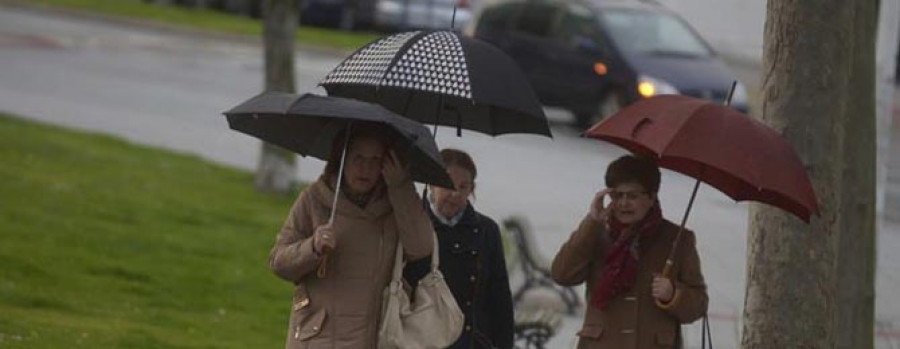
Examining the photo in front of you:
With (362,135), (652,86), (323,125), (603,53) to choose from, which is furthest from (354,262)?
(603,53)

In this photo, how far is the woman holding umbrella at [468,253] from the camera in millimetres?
6699

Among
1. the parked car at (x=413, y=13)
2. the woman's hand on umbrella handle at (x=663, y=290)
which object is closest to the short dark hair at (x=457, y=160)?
the woman's hand on umbrella handle at (x=663, y=290)

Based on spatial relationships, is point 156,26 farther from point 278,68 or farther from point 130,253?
point 130,253

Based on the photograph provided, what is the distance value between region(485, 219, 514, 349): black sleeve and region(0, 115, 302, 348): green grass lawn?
9.58 feet

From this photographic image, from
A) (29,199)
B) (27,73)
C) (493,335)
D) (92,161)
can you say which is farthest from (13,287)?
(27,73)

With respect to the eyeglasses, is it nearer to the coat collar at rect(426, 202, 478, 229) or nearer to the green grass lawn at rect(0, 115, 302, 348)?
the coat collar at rect(426, 202, 478, 229)

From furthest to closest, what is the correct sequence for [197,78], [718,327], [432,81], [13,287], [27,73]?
[197,78] → [27,73] → [718,327] → [13,287] → [432,81]

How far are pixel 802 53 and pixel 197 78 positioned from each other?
20.8 meters

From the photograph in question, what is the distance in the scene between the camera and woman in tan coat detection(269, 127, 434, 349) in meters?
6.00

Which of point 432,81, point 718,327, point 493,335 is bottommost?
point 718,327

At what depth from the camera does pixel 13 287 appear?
34.1 ft

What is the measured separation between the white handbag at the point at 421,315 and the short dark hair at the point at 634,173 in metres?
0.65

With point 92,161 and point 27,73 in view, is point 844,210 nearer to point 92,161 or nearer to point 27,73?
point 92,161

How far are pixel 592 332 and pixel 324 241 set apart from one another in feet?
4.04
